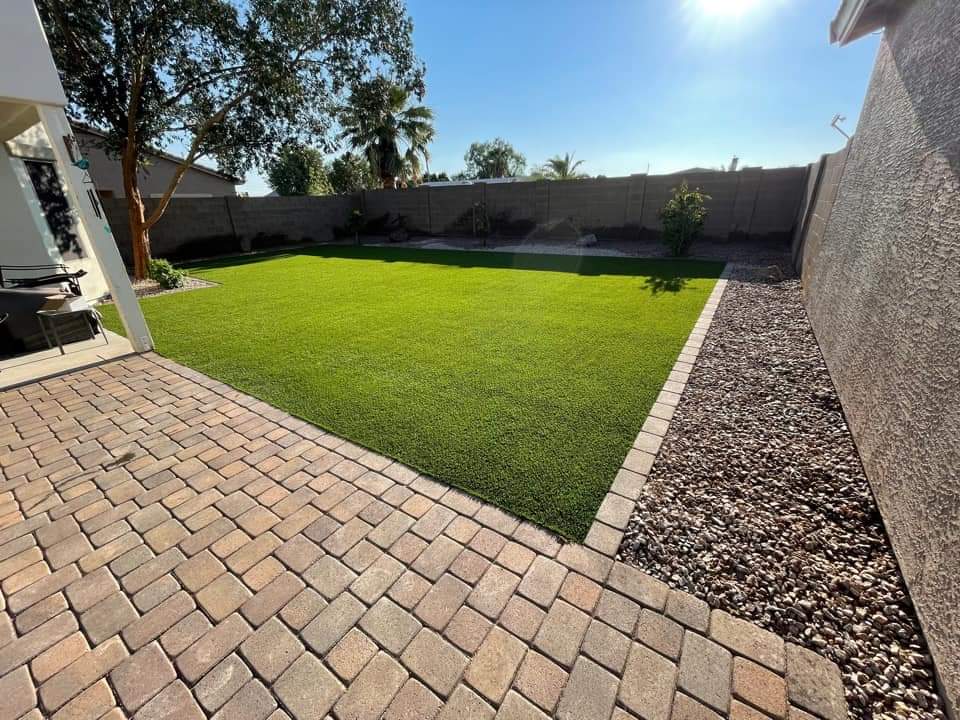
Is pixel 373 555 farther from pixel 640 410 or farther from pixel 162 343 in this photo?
pixel 162 343

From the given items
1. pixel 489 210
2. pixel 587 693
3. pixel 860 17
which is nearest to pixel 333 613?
pixel 587 693

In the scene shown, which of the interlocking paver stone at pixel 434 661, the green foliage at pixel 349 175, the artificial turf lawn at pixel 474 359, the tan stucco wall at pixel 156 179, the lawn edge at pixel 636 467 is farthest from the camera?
the green foliage at pixel 349 175

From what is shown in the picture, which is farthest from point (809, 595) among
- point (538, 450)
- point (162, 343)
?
point (162, 343)

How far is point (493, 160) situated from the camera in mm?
44062

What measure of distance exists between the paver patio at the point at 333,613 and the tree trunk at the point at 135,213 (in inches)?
335

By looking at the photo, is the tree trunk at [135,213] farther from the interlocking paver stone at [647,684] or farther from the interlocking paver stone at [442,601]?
the interlocking paver stone at [647,684]

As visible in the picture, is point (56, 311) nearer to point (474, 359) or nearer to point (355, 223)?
point (474, 359)

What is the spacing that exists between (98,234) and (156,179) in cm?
1805

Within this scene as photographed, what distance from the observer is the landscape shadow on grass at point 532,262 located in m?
8.08

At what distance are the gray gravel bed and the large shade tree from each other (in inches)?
418

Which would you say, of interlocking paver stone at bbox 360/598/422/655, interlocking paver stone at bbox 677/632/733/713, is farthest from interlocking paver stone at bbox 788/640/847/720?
interlocking paver stone at bbox 360/598/422/655

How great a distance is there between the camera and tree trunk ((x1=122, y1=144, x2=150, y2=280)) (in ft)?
27.4

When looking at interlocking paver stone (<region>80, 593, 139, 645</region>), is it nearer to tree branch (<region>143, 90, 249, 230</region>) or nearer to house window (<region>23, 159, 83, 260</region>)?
house window (<region>23, 159, 83, 260</region>)

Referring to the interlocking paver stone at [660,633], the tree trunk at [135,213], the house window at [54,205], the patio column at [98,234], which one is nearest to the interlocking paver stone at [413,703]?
the interlocking paver stone at [660,633]
